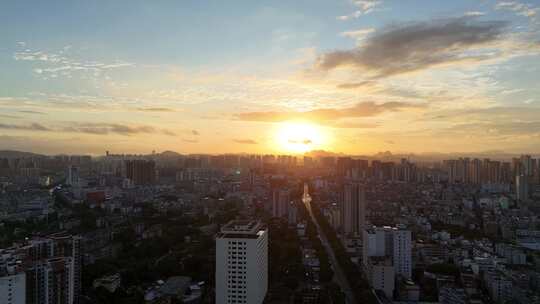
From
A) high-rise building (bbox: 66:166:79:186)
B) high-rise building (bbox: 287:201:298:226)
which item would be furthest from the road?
high-rise building (bbox: 66:166:79:186)

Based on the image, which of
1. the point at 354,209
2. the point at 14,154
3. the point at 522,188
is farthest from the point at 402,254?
the point at 14,154

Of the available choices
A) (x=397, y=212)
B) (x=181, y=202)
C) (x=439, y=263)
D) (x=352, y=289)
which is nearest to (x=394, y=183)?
(x=397, y=212)

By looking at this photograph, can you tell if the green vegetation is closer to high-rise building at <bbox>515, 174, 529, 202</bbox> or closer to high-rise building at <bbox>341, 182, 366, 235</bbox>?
high-rise building at <bbox>341, 182, 366, 235</bbox>

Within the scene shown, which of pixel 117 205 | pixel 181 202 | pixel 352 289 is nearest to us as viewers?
pixel 352 289

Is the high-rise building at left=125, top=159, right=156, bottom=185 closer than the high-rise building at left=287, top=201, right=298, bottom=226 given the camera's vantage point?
No

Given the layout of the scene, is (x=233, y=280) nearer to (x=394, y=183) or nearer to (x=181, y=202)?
(x=181, y=202)

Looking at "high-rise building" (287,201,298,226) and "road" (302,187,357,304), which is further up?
"high-rise building" (287,201,298,226)

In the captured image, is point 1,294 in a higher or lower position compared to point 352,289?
higher

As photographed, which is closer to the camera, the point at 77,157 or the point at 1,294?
the point at 1,294

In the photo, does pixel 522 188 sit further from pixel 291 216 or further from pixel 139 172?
pixel 139 172
